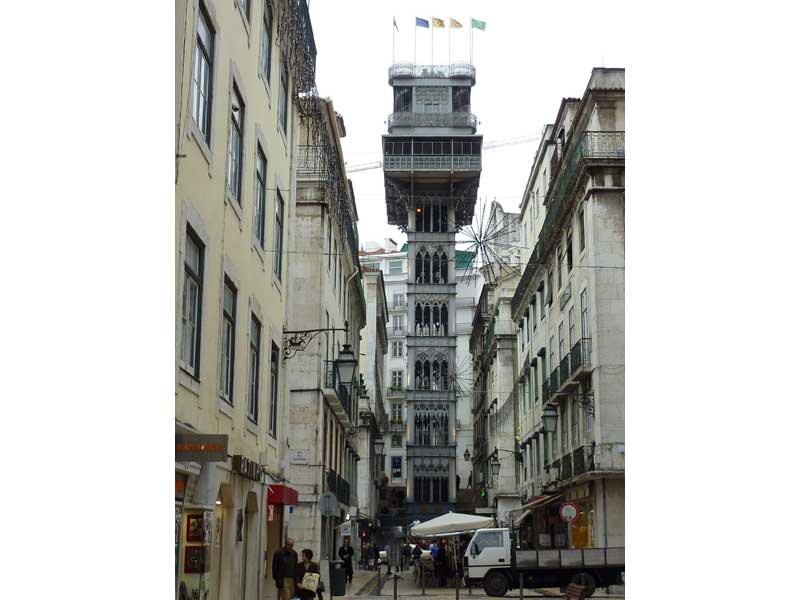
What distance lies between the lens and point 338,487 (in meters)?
26.9

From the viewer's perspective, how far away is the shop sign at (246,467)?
12102 millimetres

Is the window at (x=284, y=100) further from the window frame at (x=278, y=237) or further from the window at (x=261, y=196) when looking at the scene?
the window at (x=261, y=196)

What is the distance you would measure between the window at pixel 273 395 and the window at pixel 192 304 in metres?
5.60

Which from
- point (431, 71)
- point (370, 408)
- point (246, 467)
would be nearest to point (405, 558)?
point (370, 408)

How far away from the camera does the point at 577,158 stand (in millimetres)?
21609

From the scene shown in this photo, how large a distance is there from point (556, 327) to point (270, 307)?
993cm

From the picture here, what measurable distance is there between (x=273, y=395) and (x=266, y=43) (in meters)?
5.21

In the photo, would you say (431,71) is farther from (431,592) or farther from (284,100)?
(284,100)

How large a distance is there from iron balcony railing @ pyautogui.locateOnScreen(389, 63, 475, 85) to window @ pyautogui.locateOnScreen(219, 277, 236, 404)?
49.4 metres

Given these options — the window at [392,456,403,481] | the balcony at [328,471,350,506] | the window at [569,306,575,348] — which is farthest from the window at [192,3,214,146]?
the window at [392,456,403,481]

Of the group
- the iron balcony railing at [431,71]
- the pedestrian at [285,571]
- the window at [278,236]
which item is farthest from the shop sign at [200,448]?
the iron balcony railing at [431,71]

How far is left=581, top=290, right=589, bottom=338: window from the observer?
19.8 metres
